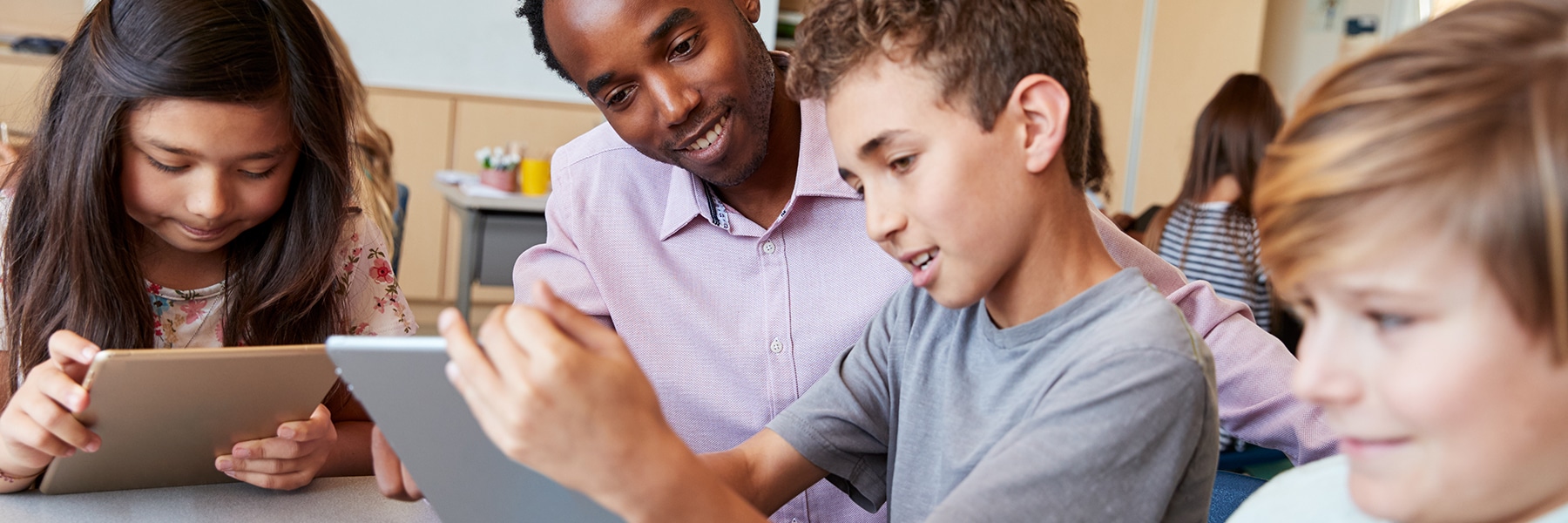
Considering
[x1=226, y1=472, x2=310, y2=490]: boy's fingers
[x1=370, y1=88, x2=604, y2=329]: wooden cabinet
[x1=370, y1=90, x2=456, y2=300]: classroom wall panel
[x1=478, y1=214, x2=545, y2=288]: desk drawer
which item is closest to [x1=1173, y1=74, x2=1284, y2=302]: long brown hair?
[x1=478, y1=214, x2=545, y2=288]: desk drawer

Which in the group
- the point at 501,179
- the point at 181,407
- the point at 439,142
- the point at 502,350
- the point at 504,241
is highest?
the point at 502,350

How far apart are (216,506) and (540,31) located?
0.71 m

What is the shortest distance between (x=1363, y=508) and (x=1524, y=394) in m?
0.11

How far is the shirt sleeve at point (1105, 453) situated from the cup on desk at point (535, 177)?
9.95 feet

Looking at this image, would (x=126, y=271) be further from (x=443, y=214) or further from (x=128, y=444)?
(x=443, y=214)

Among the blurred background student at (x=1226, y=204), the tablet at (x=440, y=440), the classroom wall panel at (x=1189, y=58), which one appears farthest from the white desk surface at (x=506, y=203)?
the classroom wall panel at (x=1189, y=58)

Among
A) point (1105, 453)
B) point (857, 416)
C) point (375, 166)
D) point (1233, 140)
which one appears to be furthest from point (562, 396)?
point (1233, 140)

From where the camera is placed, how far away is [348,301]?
144 cm

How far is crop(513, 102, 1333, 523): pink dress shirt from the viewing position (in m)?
1.32

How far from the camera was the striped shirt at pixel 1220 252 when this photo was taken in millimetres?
2686

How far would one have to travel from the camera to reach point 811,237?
53.7 inches

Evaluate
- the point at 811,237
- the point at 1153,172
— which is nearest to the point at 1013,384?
the point at 811,237

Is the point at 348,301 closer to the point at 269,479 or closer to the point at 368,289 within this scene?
the point at 368,289

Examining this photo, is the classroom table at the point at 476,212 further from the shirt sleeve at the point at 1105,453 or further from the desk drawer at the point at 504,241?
the shirt sleeve at the point at 1105,453
